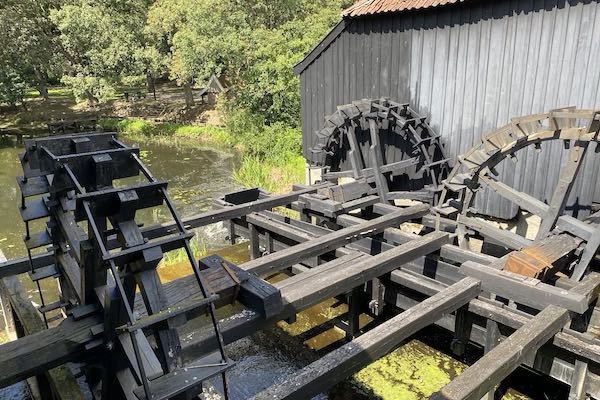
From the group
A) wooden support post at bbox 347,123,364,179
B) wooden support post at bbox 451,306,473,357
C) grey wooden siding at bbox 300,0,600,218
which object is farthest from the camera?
wooden support post at bbox 347,123,364,179

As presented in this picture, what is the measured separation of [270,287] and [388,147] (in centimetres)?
A: 679

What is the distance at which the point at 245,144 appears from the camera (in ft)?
58.1

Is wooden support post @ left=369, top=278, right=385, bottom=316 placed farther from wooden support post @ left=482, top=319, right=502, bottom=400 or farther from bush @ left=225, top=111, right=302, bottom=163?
bush @ left=225, top=111, right=302, bottom=163

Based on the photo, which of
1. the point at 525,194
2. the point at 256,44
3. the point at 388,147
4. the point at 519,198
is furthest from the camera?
the point at 256,44

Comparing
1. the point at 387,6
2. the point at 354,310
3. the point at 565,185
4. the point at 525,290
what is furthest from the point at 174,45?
the point at 525,290

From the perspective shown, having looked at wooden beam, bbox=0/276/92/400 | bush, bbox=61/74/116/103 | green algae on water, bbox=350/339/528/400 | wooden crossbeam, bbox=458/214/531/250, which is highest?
bush, bbox=61/74/116/103

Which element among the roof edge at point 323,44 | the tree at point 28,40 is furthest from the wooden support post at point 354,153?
the tree at point 28,40

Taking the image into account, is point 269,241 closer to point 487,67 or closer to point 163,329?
point 487,67

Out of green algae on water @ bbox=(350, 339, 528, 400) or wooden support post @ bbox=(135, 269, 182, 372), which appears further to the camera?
green algae on water @ bbox=(350, 339, 528, 400)

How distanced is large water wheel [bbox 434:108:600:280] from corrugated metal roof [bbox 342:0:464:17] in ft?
8.72

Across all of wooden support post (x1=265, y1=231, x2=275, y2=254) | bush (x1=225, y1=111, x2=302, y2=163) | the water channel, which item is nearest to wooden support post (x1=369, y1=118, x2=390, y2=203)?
wooden support post (x1=265, y1=231, x2=275, y2=254)

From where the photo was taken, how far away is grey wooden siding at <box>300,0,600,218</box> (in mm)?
6102

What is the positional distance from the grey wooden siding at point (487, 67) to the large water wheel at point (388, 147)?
0.35m

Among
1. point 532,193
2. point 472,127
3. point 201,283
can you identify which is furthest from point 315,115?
point 201,283
